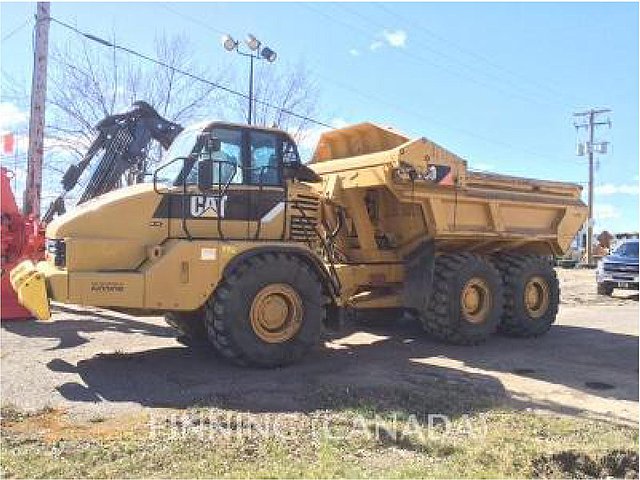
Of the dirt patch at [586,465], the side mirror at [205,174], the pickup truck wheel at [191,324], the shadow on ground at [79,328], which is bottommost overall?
the dirt patch at [586,465]

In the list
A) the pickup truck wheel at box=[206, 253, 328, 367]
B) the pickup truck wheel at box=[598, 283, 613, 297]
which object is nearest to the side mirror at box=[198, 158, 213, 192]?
the pickup truck wheel at box=[206, 253, 328, 367]

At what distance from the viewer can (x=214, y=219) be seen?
8.41 m

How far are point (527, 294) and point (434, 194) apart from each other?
9.03 feet

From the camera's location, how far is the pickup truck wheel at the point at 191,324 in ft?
31.4

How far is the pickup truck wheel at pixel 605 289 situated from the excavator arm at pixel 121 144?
46.8 feet

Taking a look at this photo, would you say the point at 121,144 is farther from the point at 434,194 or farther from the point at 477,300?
the point at 477,300

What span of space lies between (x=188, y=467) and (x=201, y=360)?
391cm

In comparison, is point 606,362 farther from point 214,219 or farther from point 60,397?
point 60,397

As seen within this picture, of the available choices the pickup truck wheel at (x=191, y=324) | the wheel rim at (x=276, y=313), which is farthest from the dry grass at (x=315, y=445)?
the pickup truck wheel at (x=191, y=324)

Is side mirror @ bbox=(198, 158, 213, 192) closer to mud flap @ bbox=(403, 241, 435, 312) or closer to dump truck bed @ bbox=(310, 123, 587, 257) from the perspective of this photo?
dump truck bed @ bbox=(310, 123, 587, 257)

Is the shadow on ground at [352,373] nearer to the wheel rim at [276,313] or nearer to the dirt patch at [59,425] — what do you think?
the wheel rim at [276,313]

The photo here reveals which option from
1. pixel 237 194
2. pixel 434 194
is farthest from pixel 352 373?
pixel 434 194

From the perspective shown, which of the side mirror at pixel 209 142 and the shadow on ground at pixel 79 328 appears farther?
the shadow on ground at pixel 79 328

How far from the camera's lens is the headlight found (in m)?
7.80
